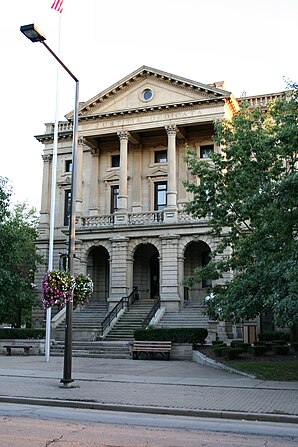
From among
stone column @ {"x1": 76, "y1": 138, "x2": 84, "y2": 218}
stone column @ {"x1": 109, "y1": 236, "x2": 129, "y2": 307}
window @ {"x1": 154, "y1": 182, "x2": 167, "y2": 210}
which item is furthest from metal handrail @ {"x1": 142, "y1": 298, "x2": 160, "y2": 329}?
stone column @ {"x1": 76, "y1": 138, "x2": 84, "y2": 218}

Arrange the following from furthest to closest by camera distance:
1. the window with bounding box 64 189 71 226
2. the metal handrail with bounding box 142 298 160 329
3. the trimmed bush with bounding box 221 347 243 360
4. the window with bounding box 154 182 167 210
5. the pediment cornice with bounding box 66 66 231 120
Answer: the window with bounding box 64 189 71 226 → the window with bounding box 154 182 167 210 → the pediment cornice with bounding box 66 66 231 120 → the metal handrail with bounding box 142 298 160 329 → the trimmed bush with bounding box 221 347 243 360

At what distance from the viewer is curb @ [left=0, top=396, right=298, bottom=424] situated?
32.6 feet

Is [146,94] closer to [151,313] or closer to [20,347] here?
[151,313]

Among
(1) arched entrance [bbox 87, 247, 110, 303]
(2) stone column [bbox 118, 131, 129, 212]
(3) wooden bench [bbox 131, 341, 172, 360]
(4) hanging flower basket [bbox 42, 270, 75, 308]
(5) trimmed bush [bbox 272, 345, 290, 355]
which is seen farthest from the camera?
(1) arched entrance [bbox 87, 247, 110, 303]

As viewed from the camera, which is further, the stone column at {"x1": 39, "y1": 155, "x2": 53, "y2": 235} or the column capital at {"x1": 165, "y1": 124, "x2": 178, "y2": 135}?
the stone column at {"x1": 39, "y1": 155, "x2": 53, "y2": 235}

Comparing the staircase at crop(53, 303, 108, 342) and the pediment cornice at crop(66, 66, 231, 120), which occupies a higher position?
the pediment cornice at crop(66, 66, 231, 120)

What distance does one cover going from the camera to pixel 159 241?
35344 mm

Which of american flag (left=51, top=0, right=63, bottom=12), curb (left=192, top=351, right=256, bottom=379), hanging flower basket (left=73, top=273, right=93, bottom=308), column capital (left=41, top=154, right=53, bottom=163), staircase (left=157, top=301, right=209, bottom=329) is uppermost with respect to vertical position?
column capital (left=41, top=154, right=53, bottom=163)

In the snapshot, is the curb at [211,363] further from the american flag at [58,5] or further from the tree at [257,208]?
the american flag at [58,5]

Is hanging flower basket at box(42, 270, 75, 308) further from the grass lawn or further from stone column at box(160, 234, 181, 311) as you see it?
stone column at box(160, 234, 181, 311)

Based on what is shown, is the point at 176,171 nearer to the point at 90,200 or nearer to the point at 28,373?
the point at 90,200

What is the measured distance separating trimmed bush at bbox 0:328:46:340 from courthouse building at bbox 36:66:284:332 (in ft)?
22.0

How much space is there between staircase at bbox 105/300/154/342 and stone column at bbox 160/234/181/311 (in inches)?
53.7

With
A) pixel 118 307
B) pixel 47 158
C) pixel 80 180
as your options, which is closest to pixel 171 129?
pixel 80 180
